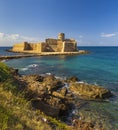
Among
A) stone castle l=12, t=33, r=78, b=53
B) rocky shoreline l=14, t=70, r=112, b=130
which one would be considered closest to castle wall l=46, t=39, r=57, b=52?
stone castle l=12, t=33, r=78, b=53

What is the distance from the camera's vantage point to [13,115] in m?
5.45

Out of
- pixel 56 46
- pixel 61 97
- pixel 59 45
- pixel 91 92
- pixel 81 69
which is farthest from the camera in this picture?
pixel 56 46

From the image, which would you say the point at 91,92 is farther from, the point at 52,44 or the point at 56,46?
the point at 52,44

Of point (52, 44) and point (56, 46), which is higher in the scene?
point (52, 44)

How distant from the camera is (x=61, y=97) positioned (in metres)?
15.3

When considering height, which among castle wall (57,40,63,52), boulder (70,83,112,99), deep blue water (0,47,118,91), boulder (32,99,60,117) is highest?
castle wall (57,40,63,52)

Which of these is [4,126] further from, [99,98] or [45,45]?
[45,45]

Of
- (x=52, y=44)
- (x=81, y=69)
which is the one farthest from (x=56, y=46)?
(x=81, y=69)

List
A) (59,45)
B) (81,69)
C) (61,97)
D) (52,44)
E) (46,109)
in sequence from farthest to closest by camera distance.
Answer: (52,44) → (59,45) → (81,69) → (61,97) → (46,109)

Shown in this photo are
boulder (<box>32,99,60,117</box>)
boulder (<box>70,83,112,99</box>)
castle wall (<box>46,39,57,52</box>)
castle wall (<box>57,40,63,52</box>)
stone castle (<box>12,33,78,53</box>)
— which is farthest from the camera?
castle wall (<box>46,39,57,52</box>)

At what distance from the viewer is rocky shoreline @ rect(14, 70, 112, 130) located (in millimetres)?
10127

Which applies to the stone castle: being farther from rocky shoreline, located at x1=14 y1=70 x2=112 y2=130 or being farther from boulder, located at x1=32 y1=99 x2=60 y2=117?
boulder, located at x1=32 y1=99 x2=60 y2=117

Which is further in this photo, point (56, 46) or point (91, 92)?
point (56, 46)

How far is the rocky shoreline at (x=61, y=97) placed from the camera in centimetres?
1013
